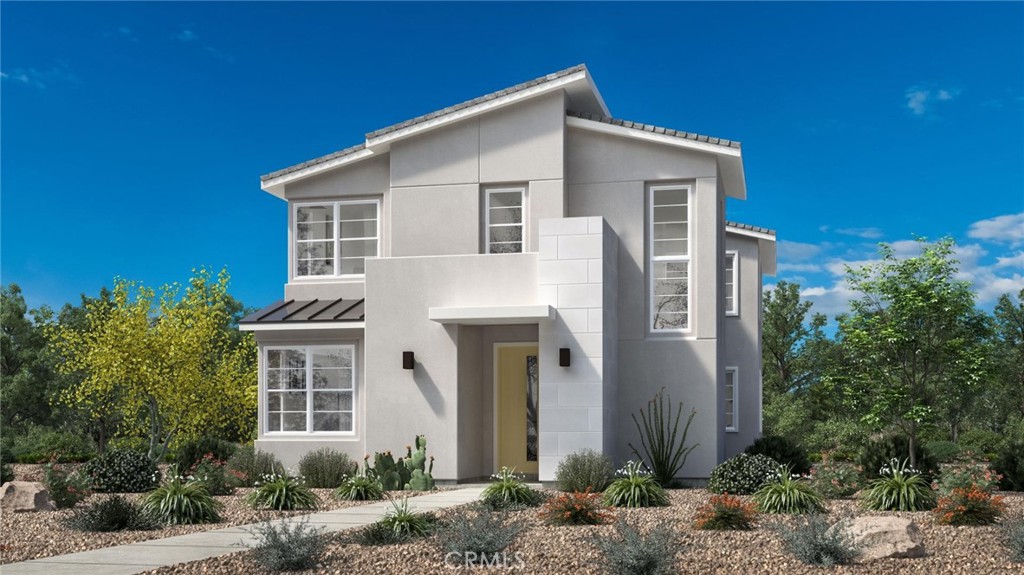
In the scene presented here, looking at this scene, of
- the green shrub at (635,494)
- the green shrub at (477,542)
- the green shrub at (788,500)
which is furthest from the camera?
the green shrub at (635,494)

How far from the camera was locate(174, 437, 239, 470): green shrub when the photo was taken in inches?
889

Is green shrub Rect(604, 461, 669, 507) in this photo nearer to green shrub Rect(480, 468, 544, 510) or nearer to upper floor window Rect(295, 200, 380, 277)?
green shrub Rect(480, 468, 544, 510)

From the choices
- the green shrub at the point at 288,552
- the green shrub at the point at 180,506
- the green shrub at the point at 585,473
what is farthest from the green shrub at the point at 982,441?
the green shrub at the point at 288,552

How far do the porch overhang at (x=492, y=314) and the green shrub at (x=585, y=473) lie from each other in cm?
227

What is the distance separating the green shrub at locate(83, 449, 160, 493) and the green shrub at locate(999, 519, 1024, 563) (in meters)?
12.4

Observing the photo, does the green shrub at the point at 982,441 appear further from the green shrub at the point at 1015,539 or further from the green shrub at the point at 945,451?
the green shrub at the point at 1015,539

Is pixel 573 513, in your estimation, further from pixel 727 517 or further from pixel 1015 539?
pixel 1015 539

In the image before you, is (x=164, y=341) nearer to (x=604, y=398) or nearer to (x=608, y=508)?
(x=604, y=398)

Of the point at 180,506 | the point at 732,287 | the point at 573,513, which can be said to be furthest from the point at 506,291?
the point at 732,287

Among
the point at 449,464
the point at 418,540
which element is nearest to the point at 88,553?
the point at 418,540

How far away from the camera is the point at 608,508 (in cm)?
1359

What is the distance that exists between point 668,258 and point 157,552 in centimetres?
1090

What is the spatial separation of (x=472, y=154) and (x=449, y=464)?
5447 millimetres

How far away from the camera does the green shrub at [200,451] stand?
2258 centimetres
